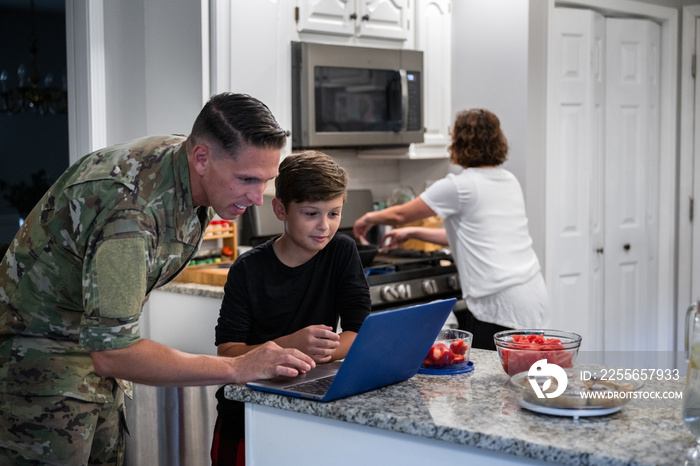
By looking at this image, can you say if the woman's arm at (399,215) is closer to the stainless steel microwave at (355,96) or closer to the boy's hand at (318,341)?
the stainless steel microwave at (355,96)

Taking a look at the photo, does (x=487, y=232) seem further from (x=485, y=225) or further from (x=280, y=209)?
(x=280, y=209)

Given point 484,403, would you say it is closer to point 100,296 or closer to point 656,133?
point 100,296

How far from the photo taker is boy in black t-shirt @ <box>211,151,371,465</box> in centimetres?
205

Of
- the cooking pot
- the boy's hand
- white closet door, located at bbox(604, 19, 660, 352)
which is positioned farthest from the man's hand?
white closet door, located at bbox(604, 19, 660, 352)

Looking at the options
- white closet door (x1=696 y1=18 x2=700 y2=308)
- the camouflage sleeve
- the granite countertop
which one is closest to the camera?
the granite countertop

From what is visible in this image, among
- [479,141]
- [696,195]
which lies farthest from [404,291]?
[696,195]

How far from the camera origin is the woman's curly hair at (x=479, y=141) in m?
3.44

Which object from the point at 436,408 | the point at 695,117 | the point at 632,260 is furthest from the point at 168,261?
the point at 695,117

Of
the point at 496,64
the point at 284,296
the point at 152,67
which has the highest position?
the point at 496,64

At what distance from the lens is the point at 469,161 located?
348 centimetres

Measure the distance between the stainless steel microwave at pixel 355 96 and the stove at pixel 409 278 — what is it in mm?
586

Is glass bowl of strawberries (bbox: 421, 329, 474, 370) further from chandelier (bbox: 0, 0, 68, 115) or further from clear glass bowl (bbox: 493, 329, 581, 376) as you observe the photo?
chandelier (bbox: 0, 0, 68, 115)

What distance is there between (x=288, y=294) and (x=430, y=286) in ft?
6.14

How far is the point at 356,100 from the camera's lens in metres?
4.02
